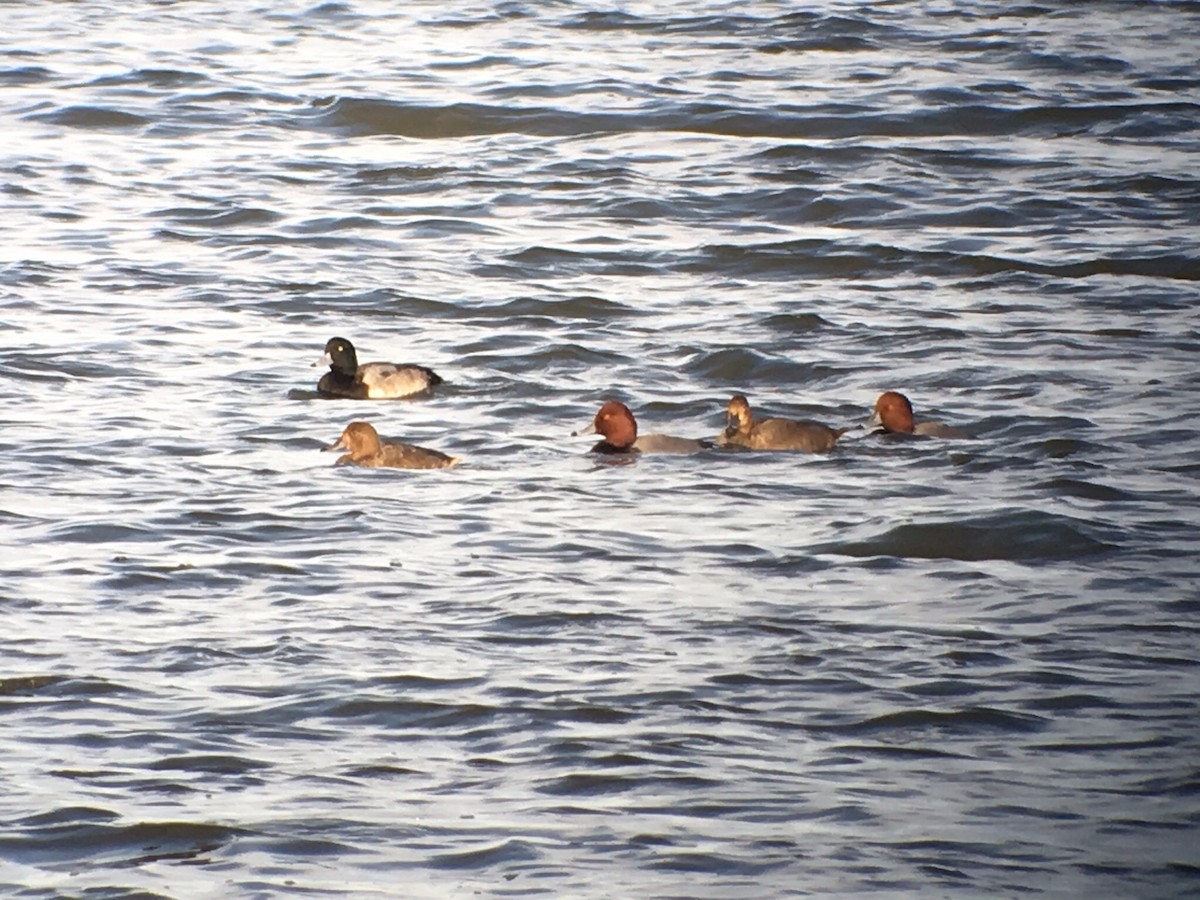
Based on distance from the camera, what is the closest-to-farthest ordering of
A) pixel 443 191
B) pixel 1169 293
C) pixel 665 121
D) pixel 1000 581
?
pixel 1000 581 → pixel 1169 293 → pixel 443 191 → pixel 665 121

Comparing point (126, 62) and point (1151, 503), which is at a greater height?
point (126, 62)

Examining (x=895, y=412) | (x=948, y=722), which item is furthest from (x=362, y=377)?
(x=948, y=722)

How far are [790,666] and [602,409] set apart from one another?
3.26 m

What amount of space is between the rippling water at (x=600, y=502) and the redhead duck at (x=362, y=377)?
13 centimetres

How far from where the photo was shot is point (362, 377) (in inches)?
510

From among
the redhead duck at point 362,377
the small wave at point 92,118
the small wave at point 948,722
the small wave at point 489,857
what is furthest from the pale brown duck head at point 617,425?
the small wave at point 92,118

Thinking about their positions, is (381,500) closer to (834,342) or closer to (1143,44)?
(834,342)

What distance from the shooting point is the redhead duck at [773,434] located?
38.8 feet

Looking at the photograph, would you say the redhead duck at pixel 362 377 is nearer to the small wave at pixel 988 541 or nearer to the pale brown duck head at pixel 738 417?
the pale brown duck head at pixel 738 417

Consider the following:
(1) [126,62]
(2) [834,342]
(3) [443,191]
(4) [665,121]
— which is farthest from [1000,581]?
(1) [126,62]

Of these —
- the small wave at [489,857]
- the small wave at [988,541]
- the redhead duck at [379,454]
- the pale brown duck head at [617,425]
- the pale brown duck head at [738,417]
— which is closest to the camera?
the small wave at [489,857]

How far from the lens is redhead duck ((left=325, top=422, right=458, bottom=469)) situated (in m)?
11.5

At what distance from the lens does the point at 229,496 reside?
1102cm

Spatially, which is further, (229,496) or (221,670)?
(229,496)
